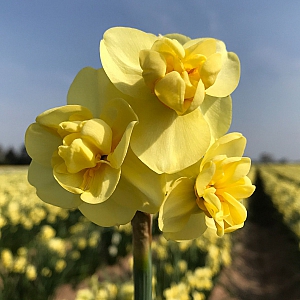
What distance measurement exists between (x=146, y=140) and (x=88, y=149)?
0.11 m

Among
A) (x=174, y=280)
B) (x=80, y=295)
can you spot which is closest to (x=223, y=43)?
(x=80, y=295)

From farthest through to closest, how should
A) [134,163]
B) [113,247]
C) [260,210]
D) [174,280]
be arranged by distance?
[260,210] → [113,247] → [174,280] → [134,163]

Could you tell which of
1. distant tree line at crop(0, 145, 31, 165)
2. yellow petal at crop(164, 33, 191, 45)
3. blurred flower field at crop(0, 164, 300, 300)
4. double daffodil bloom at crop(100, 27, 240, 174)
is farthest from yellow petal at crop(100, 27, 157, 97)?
distant tree line at crop(0, 145, 31, 165)

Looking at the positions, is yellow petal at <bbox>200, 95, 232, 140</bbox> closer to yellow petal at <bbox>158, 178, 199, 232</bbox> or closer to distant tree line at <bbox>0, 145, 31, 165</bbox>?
yellow petal at <bbox>158, 178, 199, 232</bbox>

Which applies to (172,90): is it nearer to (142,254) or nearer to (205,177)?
(205,177)

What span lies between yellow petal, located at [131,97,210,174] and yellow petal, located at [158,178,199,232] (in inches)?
2.9

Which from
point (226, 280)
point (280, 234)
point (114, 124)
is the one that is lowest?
point (280, 234)

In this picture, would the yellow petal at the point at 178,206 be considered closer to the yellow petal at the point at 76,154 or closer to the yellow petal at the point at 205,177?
the yellow petal at the point at 205,177

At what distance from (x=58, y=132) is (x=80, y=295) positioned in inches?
59.8

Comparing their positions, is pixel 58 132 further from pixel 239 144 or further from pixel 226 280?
pixel 226 280

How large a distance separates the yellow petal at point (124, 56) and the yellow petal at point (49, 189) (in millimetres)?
248

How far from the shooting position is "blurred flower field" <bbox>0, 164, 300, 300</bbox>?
8.39 ft

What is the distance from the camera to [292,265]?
4766 millimetres

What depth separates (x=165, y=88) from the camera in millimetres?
541
